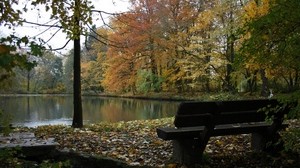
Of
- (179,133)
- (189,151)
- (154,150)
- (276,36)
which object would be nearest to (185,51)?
(154,150)

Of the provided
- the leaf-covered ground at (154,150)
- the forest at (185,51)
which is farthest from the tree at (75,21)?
the forest at (185,51)

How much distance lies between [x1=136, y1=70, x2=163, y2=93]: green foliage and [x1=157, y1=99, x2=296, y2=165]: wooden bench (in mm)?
28714

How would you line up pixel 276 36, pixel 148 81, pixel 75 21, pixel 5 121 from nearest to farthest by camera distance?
1. pixel 5 121
2. pixel 276 36
3. pixel 75 21
4. pixel 148 81

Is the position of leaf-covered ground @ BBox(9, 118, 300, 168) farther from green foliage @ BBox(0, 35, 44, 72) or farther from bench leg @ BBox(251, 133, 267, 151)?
green foliage @ BBox(0, 35, 44, 72)

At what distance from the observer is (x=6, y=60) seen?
6.62 feet

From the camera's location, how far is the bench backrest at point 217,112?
4.59 meters

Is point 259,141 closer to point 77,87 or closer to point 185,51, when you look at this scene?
point 77,87

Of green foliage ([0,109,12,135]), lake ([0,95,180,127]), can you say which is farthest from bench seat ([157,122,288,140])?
lake ([0,95,180,127])

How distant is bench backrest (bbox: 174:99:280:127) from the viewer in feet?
15.1

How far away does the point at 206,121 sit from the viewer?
4.75 meters

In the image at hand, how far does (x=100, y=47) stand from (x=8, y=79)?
4233 centimetres

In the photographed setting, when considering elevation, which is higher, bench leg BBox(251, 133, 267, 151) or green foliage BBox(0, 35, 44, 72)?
green foliage BBox(0, 35, 44, 72)

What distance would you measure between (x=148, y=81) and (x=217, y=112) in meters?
30.3

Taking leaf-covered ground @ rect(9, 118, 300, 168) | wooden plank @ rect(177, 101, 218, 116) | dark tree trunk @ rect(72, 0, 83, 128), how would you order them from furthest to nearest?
dark tree trunk @ rect(72, 0, 83, 128), leaf-covered ground @ rect(9, 118, 300, 168), wooden plank @ rect(177, 101, 218, 116)
